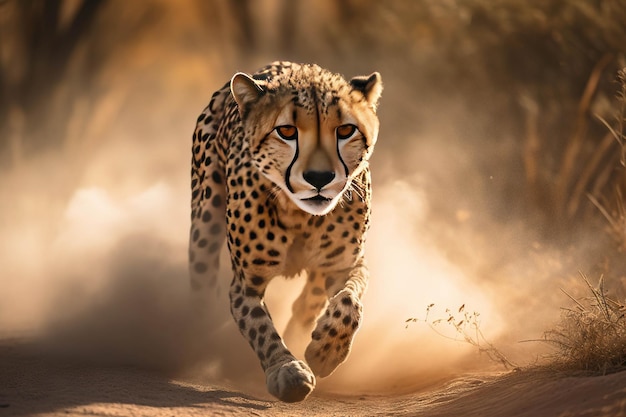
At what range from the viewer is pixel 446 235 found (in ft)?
27.7

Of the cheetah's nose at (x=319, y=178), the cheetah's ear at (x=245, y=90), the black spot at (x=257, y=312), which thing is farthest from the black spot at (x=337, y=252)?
the cheetah's ear at (x=245, y=90)

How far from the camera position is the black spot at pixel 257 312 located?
16.9 feet

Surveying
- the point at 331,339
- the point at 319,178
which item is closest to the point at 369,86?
the point at 319,178

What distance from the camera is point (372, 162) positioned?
9.63 metres

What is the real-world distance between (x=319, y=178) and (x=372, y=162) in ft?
16.6

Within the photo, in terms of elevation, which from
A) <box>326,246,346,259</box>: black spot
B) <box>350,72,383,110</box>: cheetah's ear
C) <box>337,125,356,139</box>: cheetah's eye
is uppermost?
<box>350,72,383,110</box>: cheetah's ear

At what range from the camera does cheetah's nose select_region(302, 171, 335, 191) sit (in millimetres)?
4605

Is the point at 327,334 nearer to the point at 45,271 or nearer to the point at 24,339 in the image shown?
the point at 24,339

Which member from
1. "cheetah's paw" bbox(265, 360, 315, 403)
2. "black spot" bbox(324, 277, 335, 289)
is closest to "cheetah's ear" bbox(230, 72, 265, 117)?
"black spot" bbox(324, 277, 335, 289)

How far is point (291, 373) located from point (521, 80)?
5.76 meters

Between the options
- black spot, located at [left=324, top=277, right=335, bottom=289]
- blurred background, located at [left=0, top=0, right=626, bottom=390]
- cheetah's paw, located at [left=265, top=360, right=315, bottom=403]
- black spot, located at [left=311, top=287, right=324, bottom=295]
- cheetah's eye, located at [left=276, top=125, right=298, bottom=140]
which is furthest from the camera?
blurred background, located at [left=0, top=0, right=626, bottom=390]

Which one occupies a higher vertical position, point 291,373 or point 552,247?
point 552,247

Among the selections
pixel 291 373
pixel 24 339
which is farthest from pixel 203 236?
pixel 291 373

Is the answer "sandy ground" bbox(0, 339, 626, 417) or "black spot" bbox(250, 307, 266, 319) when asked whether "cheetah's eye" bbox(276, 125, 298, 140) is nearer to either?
"black spot" bbox(250, 307, 266, 319)
